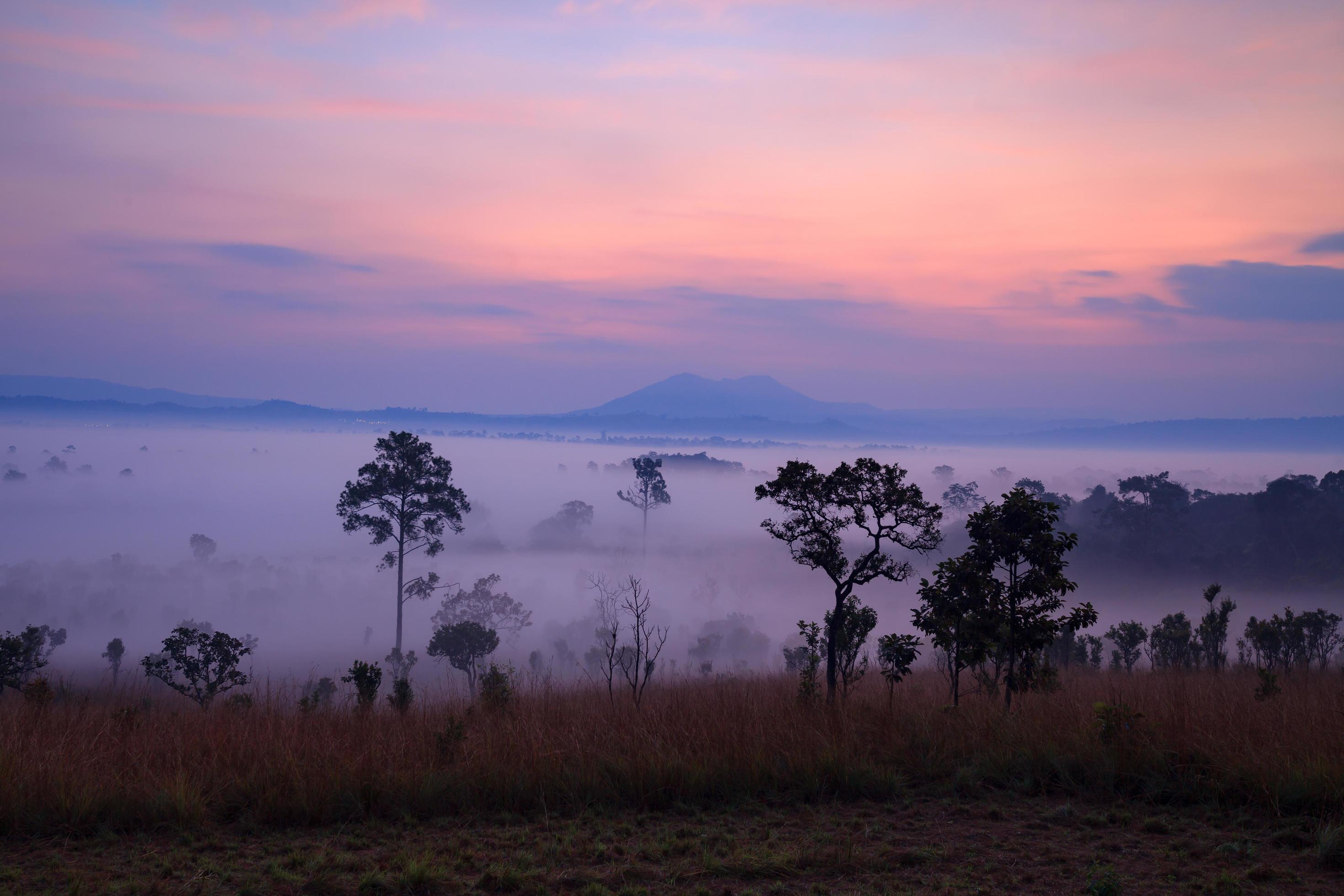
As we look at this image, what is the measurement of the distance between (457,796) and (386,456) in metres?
37.9

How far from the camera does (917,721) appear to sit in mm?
8109

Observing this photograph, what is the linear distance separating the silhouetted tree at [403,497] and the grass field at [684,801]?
33772 mm

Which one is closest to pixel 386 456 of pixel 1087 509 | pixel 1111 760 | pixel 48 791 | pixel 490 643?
pixel 490 643

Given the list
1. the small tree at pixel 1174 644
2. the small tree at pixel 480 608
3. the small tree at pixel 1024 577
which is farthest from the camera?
the small tree at pixel 480 608

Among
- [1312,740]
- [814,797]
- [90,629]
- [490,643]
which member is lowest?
[90,629]

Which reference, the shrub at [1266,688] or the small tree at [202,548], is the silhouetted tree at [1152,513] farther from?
the small tree at [202,548]

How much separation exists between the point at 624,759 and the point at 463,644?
34929 mm

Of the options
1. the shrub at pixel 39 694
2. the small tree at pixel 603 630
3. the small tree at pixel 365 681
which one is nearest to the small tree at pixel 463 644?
the small tree at pixel 603 630

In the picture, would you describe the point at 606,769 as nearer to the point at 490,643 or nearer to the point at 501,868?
the point at 501,868

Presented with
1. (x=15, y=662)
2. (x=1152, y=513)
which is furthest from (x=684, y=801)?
(x=1152, y=513)

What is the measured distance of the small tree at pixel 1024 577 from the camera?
33.6ft

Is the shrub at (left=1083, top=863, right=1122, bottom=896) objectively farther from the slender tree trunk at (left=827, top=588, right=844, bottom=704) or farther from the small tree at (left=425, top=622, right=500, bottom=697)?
the small tree at (left=425, top=622, right=500, bottom=697)

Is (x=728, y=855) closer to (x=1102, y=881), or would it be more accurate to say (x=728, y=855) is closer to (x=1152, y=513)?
(x=1102, y=881)

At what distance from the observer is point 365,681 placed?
31.8ft
